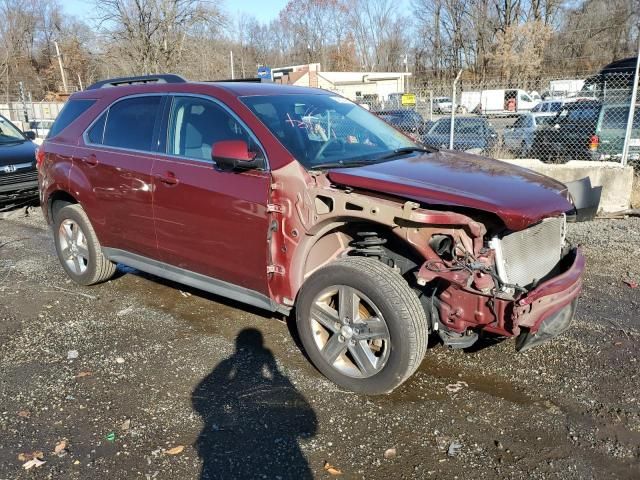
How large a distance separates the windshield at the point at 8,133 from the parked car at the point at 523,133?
971 cm

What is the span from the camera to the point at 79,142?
16.4 feet

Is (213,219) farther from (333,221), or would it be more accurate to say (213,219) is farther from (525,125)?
(525,125)

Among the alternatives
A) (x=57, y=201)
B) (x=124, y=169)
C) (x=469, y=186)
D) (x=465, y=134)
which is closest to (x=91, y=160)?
(x=124, y=169)

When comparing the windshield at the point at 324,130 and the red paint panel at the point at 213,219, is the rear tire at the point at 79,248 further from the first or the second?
the windshield at the point at 324,130

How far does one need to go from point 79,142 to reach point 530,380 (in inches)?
171

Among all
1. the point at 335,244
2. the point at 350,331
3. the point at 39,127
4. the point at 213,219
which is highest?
the point at 39,127

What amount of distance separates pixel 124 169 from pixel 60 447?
7.54ft

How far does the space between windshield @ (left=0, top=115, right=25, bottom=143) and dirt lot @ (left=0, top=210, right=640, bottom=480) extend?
6361 mm

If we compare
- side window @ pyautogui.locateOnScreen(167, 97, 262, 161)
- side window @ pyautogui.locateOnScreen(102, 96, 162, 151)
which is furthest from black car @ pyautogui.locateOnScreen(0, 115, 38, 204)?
side window @ pyautogui.locateOnScreen(167, 97, 262, 161)

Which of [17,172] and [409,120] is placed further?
[409,120]

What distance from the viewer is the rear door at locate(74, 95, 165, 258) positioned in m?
4.34

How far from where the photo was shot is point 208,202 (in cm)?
384

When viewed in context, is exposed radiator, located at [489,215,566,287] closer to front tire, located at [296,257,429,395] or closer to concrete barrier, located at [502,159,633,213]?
front tire, located at [296,257,429,395]

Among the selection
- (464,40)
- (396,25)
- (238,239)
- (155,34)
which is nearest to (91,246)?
(238,239)
